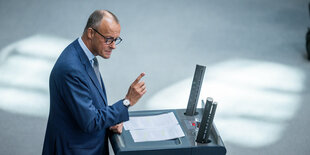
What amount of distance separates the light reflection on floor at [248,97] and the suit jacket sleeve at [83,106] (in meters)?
1.96

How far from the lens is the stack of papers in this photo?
2738mm

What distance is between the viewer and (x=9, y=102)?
4.39 metres

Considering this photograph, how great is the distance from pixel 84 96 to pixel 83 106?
6 cm

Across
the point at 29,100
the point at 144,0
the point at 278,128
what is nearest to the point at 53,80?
the point at 29,100

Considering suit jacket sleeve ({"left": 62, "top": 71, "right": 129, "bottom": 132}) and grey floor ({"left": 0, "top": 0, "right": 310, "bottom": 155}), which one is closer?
suit jacket sleeve ({"left": 62, "top": 71, "right": 129, "bottom": 132})

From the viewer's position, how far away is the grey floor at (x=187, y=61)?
427cm

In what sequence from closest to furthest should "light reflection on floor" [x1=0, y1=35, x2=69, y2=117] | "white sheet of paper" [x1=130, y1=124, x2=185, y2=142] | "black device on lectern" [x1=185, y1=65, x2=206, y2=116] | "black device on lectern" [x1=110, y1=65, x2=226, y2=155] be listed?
1. "black device on lectern" [x1=110, y1=65, x2=226, y2=155]
2. "white sheet of paper" [x1=130, y1=124, x2=185, y2=142]
3. "black device on lectern" [x1=185, y1=65, x2=206, y2=116]
4. "light reflection on floor" [x1=0, y1=35, x2=69, y2=117]

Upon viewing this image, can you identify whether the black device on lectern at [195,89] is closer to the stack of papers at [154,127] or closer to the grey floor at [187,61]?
the stack of papers at [154,127]

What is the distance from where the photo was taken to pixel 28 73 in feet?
15.9

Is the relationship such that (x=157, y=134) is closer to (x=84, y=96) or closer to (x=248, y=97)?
(x=84, y=96)

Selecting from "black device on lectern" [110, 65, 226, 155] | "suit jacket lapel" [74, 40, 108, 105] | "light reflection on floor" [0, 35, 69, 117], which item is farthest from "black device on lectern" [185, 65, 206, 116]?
"light reflection on floor" [0, 35, 69, 117]

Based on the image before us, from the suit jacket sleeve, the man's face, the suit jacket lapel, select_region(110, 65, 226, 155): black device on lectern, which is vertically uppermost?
the man's face

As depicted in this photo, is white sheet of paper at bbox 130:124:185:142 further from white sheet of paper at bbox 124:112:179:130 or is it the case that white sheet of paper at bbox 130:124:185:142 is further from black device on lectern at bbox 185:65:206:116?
black device on lectern at bbox 185:65:206:116

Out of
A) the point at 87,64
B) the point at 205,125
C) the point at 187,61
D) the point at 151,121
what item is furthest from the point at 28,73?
the point at 205,125
